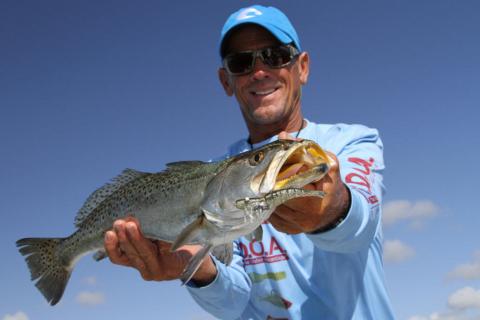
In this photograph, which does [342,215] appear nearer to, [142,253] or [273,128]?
[142,253]

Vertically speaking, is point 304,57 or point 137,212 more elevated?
point 304,57

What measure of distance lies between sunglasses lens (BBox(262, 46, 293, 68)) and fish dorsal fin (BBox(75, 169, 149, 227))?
87.9 inches

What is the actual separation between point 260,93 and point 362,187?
8.79 feet

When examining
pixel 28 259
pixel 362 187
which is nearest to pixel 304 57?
pixel 362 187

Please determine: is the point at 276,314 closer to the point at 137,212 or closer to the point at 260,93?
the point at 137,212

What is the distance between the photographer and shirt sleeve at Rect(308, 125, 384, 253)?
3888mm

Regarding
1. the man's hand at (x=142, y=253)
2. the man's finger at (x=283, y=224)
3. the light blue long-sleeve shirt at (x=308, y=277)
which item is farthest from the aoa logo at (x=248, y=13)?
the man's finger at (x=283, y=224)

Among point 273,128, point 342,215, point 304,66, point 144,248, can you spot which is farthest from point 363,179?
point 304,66

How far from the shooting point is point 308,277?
5750mm

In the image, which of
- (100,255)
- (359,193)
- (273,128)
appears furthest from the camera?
(273,128)

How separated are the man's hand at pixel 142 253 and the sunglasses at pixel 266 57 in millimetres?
2506

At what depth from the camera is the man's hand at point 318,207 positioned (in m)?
3.61

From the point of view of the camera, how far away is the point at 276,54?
21.5ft

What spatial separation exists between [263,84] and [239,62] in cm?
41
